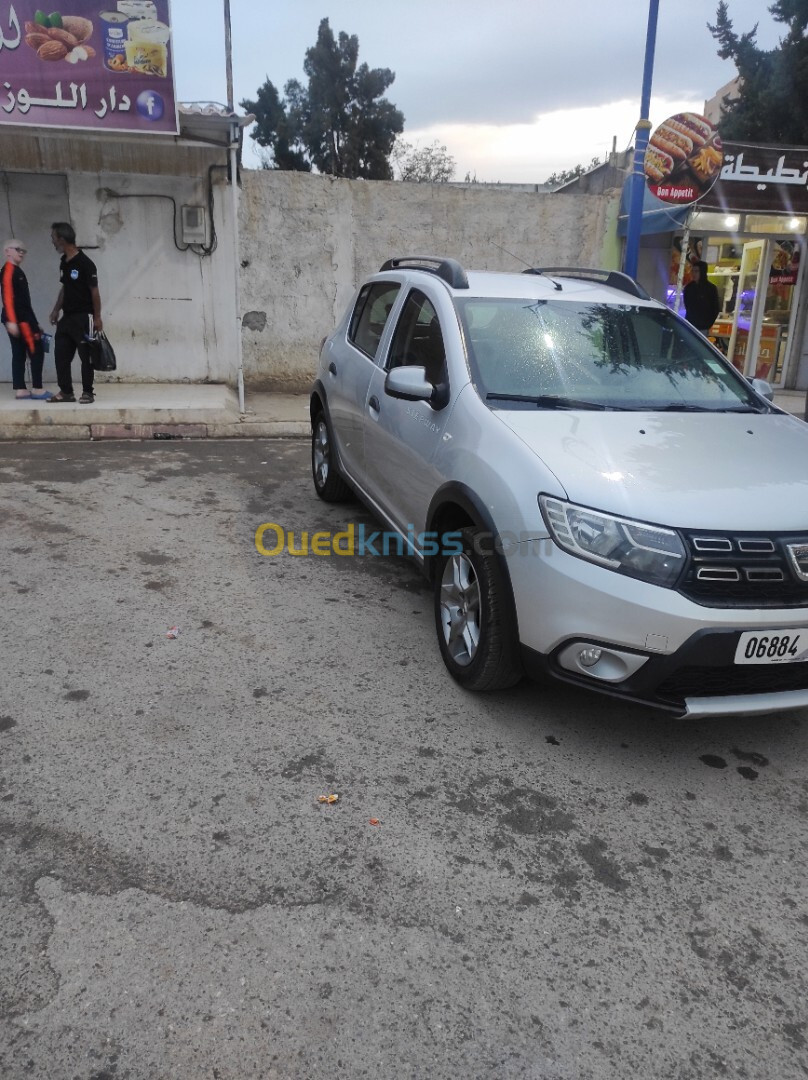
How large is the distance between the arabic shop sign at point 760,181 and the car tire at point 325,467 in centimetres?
787

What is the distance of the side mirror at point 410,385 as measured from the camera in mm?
3840

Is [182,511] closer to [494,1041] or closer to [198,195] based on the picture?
[494,1041]

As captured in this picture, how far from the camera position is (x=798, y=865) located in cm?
271

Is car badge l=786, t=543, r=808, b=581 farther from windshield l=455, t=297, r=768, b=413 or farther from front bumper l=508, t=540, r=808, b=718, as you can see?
windshield l=455, t=297, r=768, b=413

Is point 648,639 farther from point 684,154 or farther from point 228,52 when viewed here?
point 228,52

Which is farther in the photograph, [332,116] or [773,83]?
[332,116]

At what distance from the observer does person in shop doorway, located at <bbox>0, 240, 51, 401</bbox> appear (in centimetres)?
888

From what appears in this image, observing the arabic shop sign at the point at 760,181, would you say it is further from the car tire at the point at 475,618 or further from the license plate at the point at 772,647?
Answer: the license plate at the point at 772,647

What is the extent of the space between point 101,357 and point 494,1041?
27.5ft

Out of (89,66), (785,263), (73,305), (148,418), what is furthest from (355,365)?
(785,263)

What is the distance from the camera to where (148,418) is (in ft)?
30.2

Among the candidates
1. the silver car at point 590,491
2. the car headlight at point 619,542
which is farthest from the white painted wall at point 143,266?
the car headlight at point 619,542

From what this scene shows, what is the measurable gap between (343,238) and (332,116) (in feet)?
154

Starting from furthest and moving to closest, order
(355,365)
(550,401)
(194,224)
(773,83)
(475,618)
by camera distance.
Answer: (773,83) → (194,224) → (355,365) → (550,401) → (475,618)
